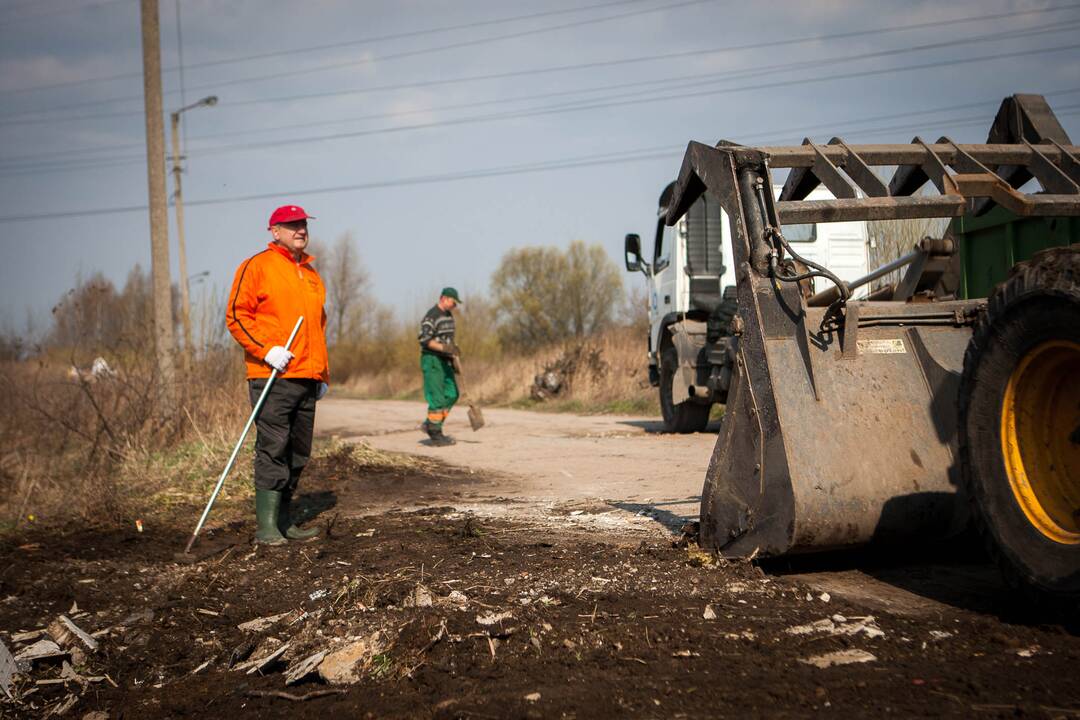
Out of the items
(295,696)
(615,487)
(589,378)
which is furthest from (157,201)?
(589,378)

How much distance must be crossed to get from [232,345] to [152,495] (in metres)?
3.73

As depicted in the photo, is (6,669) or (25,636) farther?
(25,636)

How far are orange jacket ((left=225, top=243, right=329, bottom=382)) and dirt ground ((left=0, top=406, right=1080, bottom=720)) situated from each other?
1.17m

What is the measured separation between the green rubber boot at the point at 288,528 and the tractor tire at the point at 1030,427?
3.99 meters

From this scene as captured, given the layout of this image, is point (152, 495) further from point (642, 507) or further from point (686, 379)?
point (686, 379)

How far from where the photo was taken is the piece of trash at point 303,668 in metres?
3.12

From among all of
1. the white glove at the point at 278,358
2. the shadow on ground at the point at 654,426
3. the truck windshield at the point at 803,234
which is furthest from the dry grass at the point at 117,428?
the truck windshield at the point at 803,234

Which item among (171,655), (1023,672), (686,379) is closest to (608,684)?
(1023,672)

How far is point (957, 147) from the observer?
14.2ft

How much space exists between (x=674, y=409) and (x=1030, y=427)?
903 centimetres

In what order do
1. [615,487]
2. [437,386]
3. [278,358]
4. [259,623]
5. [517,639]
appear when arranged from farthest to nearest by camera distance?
[437,386]
[615,487]
[278,358]
[259,623]
[517,639]

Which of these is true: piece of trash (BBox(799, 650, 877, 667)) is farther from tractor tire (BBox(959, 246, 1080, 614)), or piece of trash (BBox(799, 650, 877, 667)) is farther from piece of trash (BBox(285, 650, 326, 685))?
piece of trash (BBox(285, 650, 326, 685))

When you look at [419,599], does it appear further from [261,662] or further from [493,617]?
[261,662]

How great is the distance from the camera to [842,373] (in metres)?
4.12
